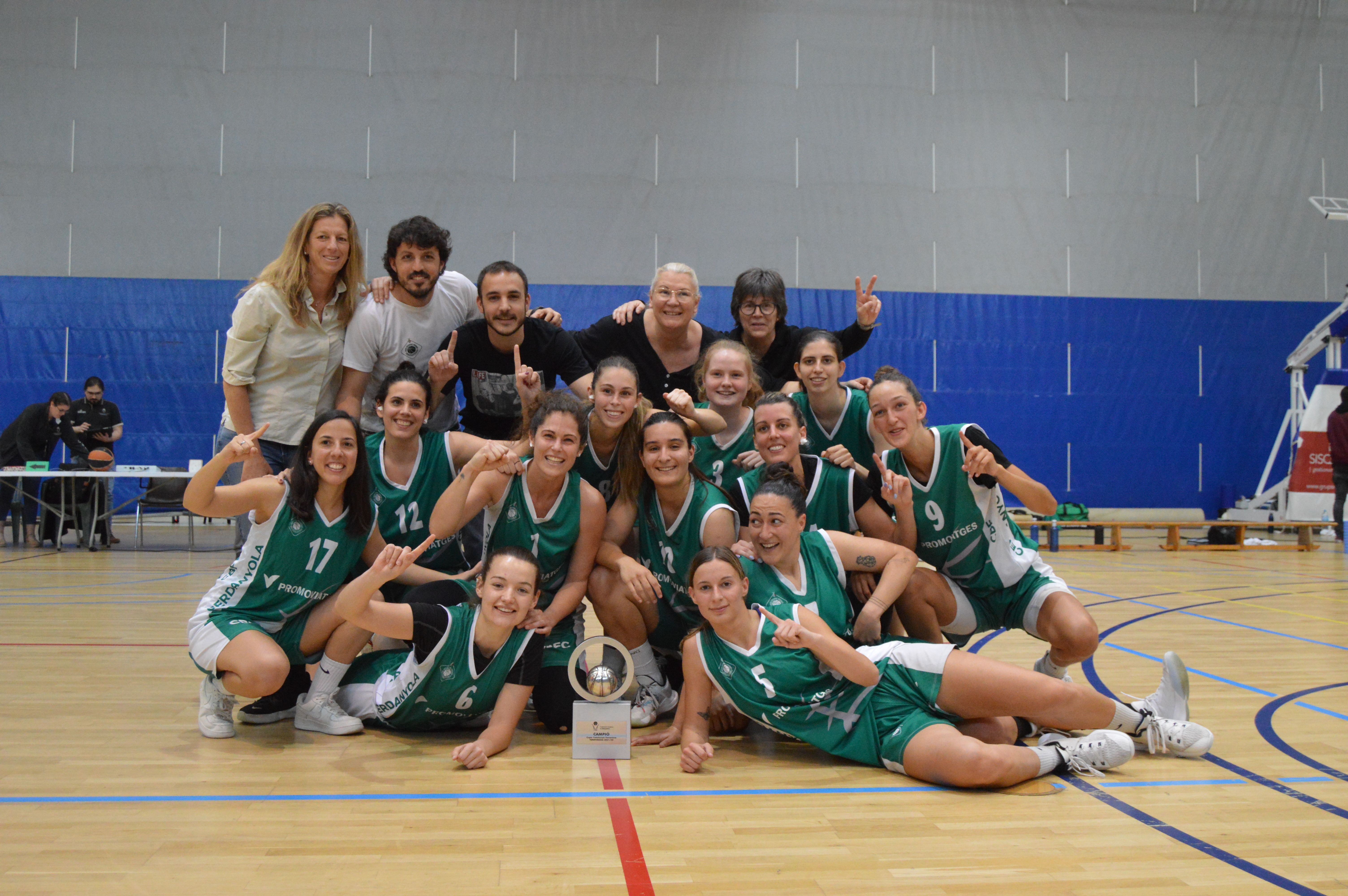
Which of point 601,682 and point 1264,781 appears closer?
point 1264,781

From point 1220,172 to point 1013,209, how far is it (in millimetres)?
2818

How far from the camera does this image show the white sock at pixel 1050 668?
3.37 metres

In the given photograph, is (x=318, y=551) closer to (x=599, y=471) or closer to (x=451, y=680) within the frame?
(x=451, y=680)

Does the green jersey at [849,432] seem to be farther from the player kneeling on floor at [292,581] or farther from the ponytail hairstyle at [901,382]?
the player kneeling on floor at [292,581]

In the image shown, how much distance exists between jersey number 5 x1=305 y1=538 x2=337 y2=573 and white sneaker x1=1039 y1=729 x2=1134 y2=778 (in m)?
2.35

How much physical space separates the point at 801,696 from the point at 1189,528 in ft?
32.8

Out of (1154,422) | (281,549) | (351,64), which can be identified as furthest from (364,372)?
(1154,422)

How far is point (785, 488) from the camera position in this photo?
297cm

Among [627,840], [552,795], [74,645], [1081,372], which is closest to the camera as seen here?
[627,840]

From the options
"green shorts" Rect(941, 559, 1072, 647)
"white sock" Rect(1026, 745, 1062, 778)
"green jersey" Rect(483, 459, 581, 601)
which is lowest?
"white sock" Rect(1026, 745, 1062, 778)

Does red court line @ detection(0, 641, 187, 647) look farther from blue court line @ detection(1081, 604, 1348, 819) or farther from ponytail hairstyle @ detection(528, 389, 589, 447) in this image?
blue court line @ detection(1081, 604, 1348, 819)

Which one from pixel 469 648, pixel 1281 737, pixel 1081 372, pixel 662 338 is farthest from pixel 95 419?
pixel 1081 372

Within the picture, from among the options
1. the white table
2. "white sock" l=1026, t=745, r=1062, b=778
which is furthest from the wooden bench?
the white table

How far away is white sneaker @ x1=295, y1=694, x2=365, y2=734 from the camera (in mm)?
3096
